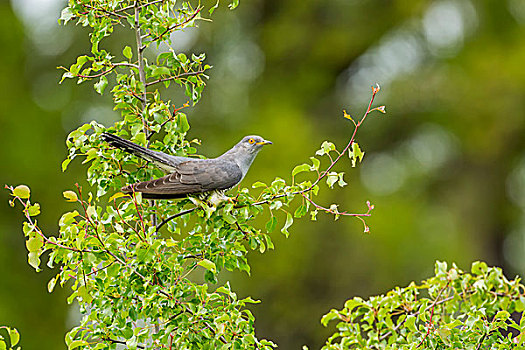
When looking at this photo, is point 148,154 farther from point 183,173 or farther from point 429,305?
point 429,305

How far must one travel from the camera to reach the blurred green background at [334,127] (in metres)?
7.61

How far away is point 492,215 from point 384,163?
167 cm

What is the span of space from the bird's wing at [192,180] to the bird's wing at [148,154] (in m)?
0.03

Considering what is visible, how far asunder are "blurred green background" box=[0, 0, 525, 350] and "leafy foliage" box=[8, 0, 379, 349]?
4.87 m

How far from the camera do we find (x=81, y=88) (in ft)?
26.0

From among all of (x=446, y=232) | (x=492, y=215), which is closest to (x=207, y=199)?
(x=446, y=232)

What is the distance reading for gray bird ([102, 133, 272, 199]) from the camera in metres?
2.48

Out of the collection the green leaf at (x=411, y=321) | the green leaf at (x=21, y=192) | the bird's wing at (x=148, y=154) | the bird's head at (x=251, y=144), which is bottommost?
Result: the green leaf at (x=21, y=192)

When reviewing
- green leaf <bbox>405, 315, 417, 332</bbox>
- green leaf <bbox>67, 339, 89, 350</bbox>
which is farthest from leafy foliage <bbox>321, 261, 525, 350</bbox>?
green leaf <bbox>67, 339, 89, 350</bbox>

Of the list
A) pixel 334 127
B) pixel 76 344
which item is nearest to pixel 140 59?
pixel 76 344

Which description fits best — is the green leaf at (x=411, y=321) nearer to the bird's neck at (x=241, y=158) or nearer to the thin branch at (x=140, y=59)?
the bird's neck at (x=241, y=158)

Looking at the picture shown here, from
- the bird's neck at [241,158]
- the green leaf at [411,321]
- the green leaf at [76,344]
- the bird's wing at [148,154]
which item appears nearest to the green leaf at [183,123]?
the bird's wing at [148,154]

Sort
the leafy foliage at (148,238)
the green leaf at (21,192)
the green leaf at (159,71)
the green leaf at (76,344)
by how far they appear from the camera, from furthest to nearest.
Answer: the green leaf at (159,71) < the green leaf at (76,344) < the leafy foliage at (148,238) < the green leaf at (21,192)

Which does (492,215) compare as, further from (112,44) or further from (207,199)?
(207,199)
